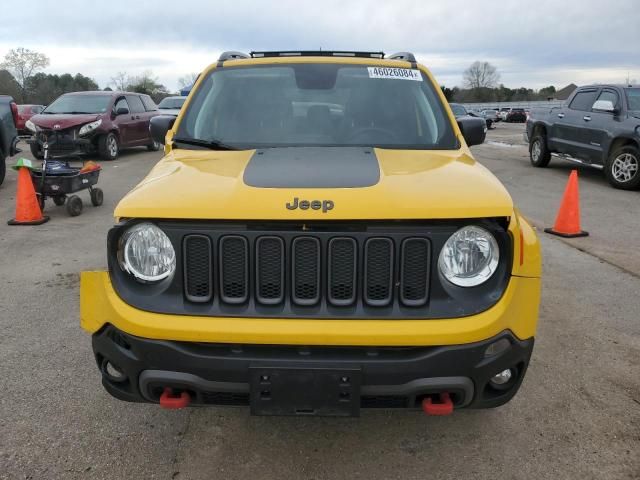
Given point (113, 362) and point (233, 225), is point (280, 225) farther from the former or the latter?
point (113, 362)

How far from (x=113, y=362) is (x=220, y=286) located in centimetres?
58

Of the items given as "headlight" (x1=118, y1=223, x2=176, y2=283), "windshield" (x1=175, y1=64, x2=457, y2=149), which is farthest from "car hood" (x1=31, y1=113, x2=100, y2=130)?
"headlight" (x1=118, y1=223, x2=176, y2=283)

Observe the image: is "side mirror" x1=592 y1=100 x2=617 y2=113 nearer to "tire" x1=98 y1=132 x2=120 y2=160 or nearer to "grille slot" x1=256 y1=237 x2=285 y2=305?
"grille slot" x1=256 y1=237 x2=285 y2=305

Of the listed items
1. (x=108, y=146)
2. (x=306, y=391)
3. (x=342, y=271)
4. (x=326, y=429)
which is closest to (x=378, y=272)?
(x=342, y=271)

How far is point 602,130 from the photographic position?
10836 mm

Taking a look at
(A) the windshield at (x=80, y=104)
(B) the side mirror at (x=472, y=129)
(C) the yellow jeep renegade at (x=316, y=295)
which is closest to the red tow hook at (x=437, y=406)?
(C) the yellow jeep renegade at (x=316, y=295)

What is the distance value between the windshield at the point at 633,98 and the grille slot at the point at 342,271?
34.4 ft

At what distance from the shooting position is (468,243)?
89.4 inches

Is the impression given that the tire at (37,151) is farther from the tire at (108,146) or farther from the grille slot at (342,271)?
the grille slot at (342,271)

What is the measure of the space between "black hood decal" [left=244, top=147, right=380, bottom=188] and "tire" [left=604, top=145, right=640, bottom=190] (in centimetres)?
908

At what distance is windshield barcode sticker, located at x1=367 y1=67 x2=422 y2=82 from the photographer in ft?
12.0

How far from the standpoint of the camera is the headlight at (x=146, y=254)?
7.54 feet

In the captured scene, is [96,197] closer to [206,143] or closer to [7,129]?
[7,129]

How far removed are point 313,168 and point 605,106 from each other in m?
9.96
